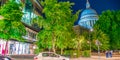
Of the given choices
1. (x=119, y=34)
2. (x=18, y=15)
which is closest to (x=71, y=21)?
(x=18, y=15)

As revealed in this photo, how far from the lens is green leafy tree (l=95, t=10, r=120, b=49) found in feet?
215

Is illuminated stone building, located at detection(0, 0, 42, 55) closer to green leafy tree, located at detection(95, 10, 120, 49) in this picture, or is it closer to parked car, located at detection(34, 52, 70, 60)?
green leafy tree, located at detection(95, 10, 120, 49)

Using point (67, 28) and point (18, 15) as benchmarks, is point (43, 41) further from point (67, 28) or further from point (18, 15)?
point (18, 15)

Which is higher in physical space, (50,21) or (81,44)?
(50,21)

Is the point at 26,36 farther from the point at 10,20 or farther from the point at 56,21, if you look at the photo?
the point at 10,20

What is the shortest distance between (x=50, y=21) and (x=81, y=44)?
21694 millimetres

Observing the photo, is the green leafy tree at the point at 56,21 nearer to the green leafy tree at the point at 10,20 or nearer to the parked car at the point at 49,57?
the green leafy tree at the point at 10,20

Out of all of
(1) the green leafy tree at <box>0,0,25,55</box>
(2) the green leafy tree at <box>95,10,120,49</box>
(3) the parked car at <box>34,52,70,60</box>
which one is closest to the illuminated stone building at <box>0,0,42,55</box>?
(2) the green leafy tree at <box>95,10,120,49</box>

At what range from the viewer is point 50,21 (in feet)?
141

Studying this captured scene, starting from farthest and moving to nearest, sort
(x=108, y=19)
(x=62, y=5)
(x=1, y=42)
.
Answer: (x=108, y=19) → (x=1, y=42) → (x=62, y=5)

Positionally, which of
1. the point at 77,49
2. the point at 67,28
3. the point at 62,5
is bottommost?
the point at 77,49

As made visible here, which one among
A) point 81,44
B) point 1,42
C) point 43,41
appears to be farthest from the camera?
point 81,44

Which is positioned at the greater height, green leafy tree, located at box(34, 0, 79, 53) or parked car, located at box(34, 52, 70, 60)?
green leafy tree, located at box(34, 0, 79, 53)

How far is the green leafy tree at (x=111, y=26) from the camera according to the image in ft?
215
